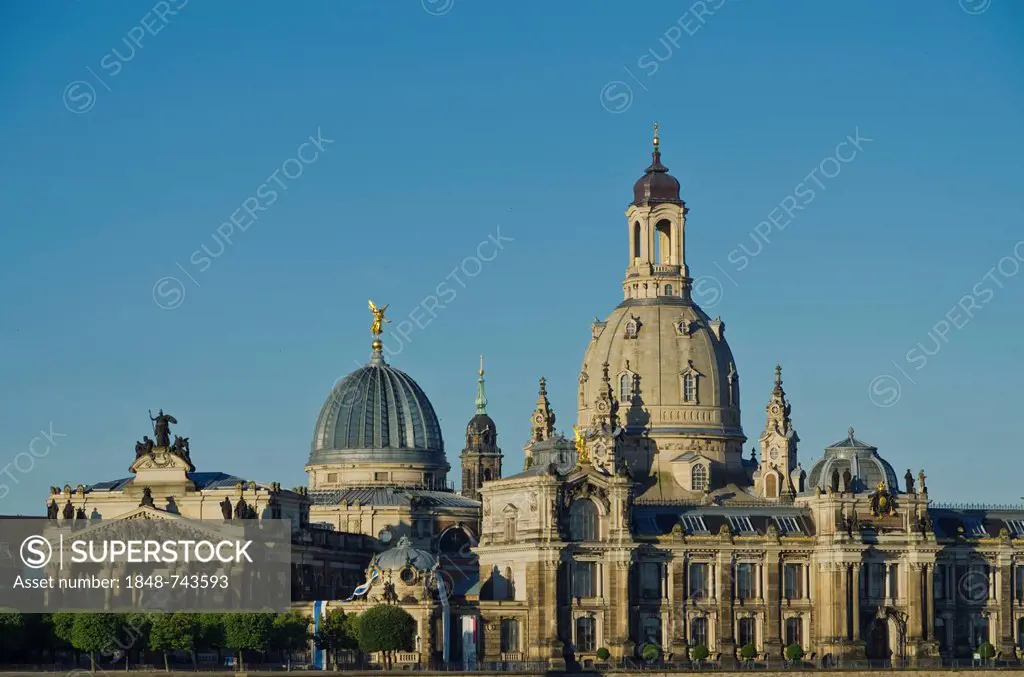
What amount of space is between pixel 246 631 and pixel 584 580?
29.1 metres

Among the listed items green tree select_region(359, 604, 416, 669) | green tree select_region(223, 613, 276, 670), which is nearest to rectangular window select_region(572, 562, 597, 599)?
green tree select_region(359, 604, 416, 669)

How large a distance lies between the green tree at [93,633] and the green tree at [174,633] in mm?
2769

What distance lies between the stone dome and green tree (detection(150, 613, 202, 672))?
18.9 m

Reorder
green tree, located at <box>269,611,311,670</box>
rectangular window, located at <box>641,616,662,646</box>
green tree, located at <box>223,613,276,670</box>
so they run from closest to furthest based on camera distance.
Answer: green tree, located at <box>223,613,276,670</box>, green tree, located at <box>269,611,311,670</box>, rectangular window, located at <box>641,616,662,646</box>

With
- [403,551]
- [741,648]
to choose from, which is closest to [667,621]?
[741,648]

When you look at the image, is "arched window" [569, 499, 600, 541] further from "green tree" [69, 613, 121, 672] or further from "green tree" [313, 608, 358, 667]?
"green tree" [69, 613, 121, 672]

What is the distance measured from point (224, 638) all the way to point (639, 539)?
3441 cm

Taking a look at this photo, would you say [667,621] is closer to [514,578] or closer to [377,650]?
[514,578]

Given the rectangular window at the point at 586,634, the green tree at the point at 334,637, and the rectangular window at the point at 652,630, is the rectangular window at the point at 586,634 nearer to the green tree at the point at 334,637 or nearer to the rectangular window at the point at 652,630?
the rectangular window at the point at 652,630

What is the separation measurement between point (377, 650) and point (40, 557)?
92.0 feet

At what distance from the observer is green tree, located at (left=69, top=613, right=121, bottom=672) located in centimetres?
17612

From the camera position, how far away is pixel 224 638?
597 ft

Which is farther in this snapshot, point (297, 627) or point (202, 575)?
point (202, 575)

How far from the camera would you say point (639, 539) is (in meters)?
199
